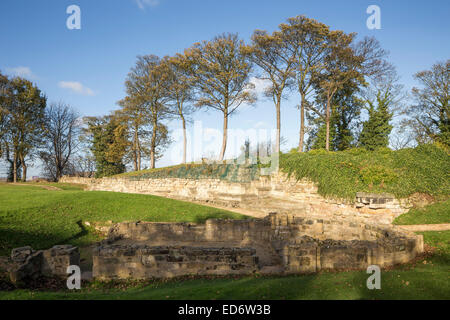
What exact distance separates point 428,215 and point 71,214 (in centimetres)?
1851

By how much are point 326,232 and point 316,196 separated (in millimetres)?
5869

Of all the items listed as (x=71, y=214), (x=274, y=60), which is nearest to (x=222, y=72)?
(x=274, y=60)

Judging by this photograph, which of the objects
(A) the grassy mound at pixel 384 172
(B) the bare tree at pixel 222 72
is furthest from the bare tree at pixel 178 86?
(A) the grassy mound at pixel 384 172

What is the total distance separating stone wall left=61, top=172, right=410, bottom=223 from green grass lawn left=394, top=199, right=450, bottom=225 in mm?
414

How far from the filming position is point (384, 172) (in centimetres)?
1516

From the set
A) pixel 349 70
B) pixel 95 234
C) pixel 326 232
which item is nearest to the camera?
pixel 326 232

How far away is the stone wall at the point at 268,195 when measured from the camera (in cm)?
1433

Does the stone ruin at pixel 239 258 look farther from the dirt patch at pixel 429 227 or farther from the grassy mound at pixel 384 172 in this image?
the grassy mound at pixel 384 172

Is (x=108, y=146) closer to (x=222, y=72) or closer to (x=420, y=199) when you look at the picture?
(x=222, y=72)

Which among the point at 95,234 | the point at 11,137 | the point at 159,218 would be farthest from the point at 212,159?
the point at 11,137

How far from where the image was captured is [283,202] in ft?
64.1

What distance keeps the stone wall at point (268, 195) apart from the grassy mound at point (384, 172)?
1.94 feet

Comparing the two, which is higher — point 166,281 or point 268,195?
point 268,195
